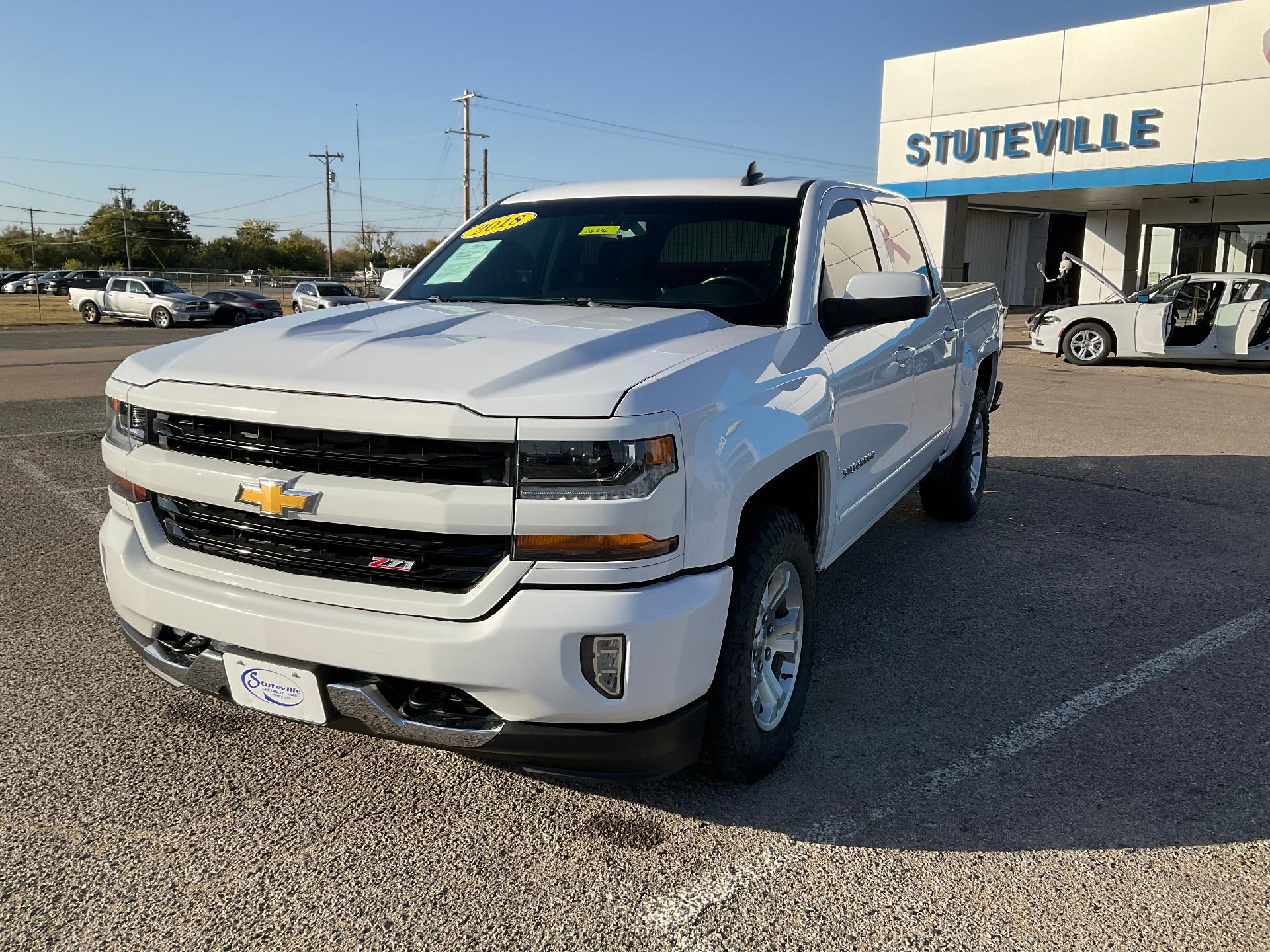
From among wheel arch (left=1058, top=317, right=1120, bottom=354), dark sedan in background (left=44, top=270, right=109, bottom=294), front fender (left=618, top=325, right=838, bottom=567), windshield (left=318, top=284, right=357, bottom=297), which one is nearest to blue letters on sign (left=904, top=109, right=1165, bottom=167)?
wheel arch (left=1058, top=317, right=1120, bottom=354)

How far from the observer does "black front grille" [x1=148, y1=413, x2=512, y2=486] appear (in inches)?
95.7

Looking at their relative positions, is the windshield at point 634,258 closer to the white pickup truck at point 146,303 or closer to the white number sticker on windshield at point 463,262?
the white number sticker on windshield at point 463,262

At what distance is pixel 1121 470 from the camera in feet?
27.4

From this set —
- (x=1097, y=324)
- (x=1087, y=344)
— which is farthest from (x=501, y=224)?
(x=1087, y=344)

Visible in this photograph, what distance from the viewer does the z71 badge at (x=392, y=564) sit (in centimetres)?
252

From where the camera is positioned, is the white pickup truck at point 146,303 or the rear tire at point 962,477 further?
the white pickup truck at point 146,303

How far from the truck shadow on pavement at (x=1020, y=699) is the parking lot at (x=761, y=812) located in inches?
0.6

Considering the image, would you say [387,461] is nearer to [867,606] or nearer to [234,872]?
[234,872]

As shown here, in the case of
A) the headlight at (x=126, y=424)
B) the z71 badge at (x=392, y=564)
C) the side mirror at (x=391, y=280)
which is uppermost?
the side mirror at (x=391, y=280)

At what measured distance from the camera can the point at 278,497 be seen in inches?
102

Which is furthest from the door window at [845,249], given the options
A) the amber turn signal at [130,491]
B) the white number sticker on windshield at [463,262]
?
the amber turn signal at [130,491]

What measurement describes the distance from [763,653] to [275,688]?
4.64 ft

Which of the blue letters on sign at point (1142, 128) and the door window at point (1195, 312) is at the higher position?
the blue letters on sign at point (1142, 128)

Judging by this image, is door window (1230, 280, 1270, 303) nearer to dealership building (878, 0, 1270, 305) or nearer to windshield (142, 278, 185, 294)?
dealership building (878, 0, 1270, 305)
